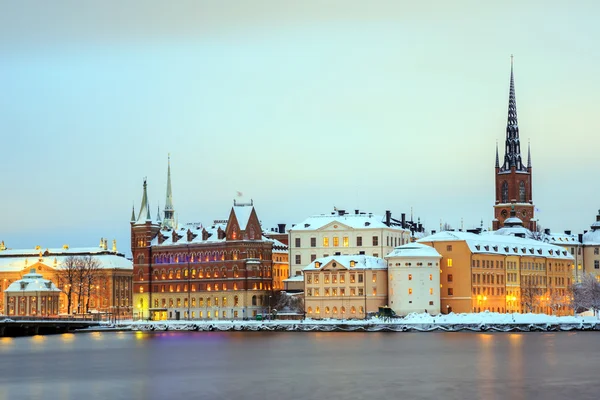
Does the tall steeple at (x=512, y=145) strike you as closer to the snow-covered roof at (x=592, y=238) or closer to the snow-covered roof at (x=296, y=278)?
the snow-covered roof at (x=592, y=238)

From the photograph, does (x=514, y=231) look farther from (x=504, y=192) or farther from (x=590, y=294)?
(x=590, y=294)

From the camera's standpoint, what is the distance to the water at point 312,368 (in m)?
59.4

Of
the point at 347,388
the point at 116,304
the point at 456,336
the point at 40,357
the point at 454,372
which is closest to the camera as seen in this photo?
the point at 347,388

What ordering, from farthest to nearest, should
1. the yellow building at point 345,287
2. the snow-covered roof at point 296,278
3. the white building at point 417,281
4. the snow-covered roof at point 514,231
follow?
the snow-covered roof at point 514,231, the snow-covered roof at point 296,278, the yellow building at point 345,287, the white building at point 417,281

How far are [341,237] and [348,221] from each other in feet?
6.56

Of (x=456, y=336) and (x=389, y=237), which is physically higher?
(x=389, y=237)

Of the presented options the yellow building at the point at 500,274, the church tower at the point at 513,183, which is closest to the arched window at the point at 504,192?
the church tower at the point at 513,183

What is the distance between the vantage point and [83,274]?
16800 centimetres

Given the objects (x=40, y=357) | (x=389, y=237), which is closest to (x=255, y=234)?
(x=389, y=237)

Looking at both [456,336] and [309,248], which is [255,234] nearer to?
[309,248]

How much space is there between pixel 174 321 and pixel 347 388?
7724 cm

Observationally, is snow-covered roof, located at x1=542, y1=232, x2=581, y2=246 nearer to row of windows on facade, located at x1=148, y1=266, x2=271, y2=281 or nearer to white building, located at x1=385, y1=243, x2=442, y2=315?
row of windows on facade, located at x1=148, y1=266, x2=271, y2=281

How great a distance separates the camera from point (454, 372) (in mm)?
68438

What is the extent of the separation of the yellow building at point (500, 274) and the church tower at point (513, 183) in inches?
979
